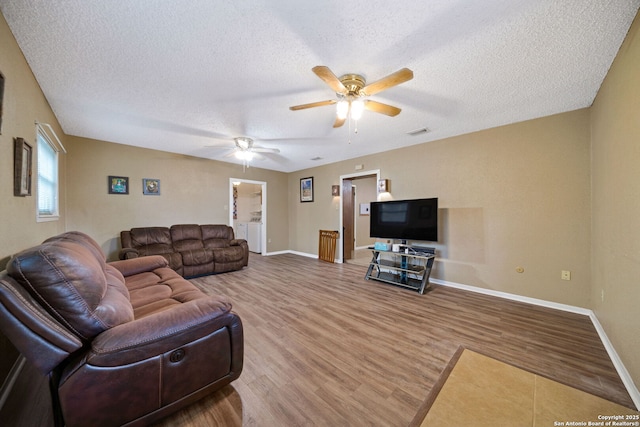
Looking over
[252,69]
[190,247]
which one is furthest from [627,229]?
[190,247]

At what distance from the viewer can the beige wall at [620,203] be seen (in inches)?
60.9

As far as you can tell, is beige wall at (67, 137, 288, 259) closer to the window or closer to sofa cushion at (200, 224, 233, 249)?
sofa cushion at (200, 224, 233, 249)

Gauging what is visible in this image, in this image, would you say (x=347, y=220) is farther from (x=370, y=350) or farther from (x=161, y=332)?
(x=161, y=332)

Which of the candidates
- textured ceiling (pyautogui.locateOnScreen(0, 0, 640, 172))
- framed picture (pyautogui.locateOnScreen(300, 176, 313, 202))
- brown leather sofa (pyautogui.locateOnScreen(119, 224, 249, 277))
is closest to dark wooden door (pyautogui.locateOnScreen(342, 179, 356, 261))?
framed picture (pyautogui.locateOnScreen(300, 176, 313, 202))

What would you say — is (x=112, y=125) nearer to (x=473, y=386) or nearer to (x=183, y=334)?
(x=183, y=334)

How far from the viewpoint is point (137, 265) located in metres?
2.64

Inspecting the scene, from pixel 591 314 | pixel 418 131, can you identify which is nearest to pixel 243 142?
pixel 418 131

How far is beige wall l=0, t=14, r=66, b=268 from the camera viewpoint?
1.57 metres

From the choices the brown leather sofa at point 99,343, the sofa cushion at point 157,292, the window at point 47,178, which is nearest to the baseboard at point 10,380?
the sofa cushion at point 157,292

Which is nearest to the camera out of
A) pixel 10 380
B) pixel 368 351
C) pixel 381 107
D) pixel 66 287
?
pixel 66 287

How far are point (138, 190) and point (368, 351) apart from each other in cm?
510

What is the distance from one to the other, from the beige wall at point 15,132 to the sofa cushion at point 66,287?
3.12 feet

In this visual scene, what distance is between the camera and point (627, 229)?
5.54ft

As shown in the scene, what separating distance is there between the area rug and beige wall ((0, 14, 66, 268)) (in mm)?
2892
